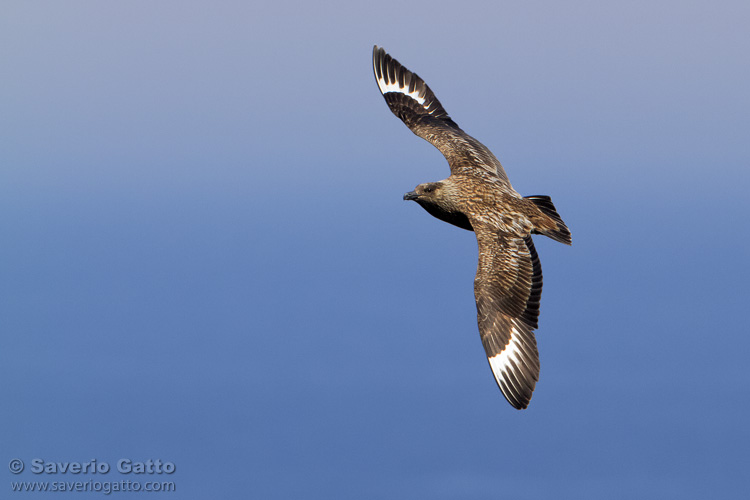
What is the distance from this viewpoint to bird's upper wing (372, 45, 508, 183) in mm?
17859

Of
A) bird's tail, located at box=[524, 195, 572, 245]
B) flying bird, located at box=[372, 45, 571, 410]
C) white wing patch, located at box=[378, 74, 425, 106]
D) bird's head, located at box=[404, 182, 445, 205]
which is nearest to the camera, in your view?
flying bird, located at box=[372, 45, 571, 410]

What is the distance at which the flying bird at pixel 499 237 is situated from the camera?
47.1 ft

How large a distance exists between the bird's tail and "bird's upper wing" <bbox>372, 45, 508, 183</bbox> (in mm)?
983

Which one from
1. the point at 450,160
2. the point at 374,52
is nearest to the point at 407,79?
the point at 374,52

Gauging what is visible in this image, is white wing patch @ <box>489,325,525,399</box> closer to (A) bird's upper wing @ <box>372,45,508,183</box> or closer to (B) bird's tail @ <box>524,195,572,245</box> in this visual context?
(B) bird's tail @ <box>524,195,572,245</box>

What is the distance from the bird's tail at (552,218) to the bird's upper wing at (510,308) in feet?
1.93

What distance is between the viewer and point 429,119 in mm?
19969

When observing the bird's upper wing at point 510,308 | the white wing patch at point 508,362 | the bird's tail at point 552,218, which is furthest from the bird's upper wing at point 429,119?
the white wing patch at point 508,362

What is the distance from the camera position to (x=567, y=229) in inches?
635

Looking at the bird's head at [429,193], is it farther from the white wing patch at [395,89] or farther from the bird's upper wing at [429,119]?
the white wing patch at [395,89]

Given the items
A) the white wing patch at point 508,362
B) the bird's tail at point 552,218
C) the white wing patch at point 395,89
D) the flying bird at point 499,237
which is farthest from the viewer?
the white wing patch at point 395,89

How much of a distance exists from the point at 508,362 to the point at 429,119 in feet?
24.5

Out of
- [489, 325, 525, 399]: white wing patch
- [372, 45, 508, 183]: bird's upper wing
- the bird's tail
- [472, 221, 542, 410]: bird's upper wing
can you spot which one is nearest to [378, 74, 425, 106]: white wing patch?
[372, 45, 508, 183]: bird's upper wing

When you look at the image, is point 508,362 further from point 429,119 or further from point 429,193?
point 429,119
